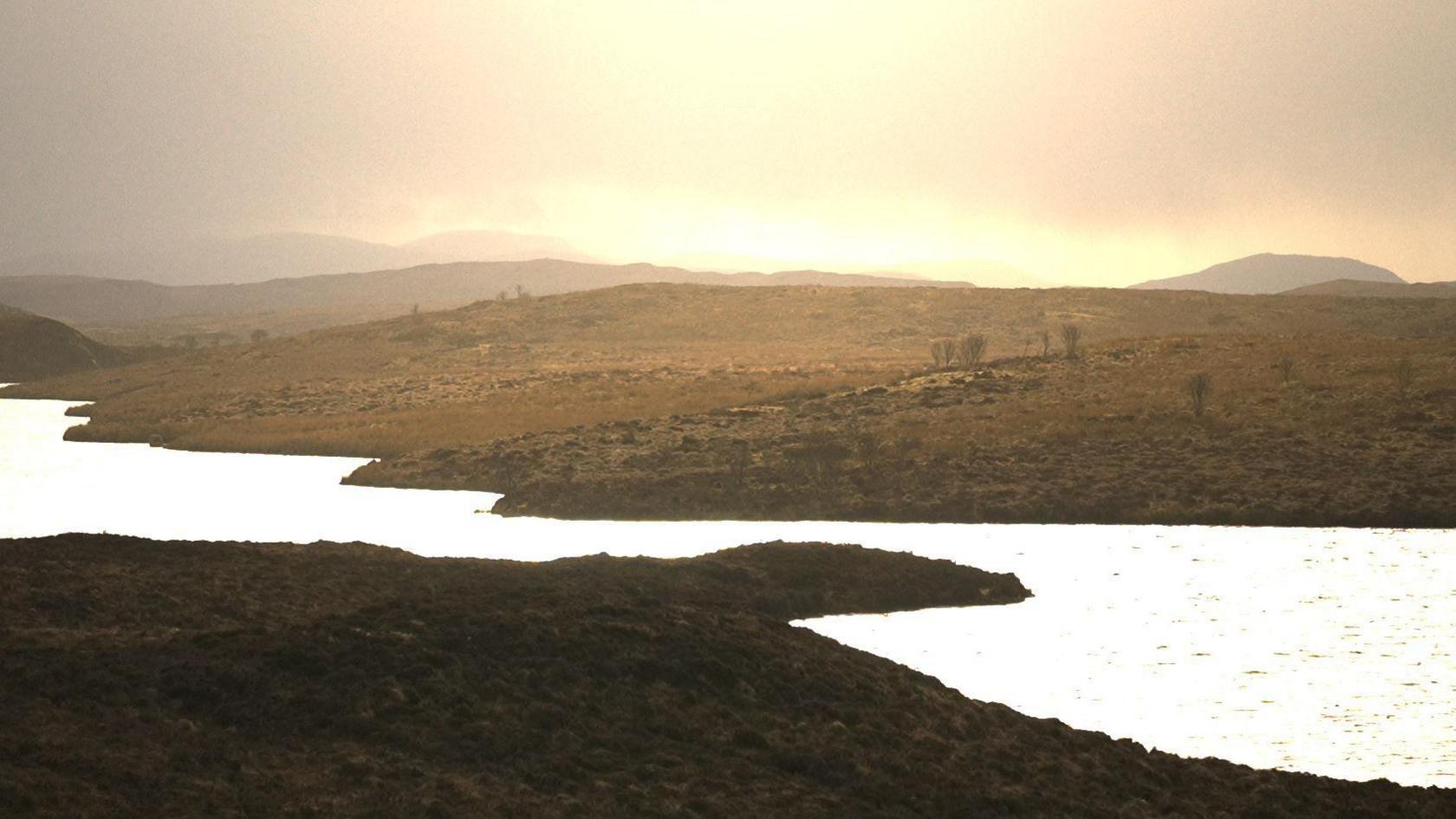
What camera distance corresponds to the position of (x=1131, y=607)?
2553 cm

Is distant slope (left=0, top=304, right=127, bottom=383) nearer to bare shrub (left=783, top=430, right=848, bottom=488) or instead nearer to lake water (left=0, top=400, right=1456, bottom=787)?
lake water (left=0, top=400, right=1456, bottom=787)

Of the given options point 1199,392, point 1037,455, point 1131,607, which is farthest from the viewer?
point 1199,392

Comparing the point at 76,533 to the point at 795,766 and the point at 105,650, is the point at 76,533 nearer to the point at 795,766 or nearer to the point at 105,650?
the point at 105,650

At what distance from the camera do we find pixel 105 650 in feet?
46.6

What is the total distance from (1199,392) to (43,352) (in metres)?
112

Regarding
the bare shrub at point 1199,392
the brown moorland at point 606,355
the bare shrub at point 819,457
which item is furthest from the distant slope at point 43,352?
the bare shrub at point 1199,392

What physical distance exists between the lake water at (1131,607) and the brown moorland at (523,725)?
2.34m

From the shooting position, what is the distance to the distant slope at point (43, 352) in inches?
4983

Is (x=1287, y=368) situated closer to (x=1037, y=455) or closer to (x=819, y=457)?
(x=1037, y=455)

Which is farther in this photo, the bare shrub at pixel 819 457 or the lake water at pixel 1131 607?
the bare shrub at pixel 819 457

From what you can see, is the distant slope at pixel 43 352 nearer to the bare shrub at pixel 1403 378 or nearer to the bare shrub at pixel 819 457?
the bare shrub at pixel 819 457

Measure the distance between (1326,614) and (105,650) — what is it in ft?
62.0

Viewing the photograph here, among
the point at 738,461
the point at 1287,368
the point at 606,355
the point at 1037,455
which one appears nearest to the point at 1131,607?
the point at 1037,455

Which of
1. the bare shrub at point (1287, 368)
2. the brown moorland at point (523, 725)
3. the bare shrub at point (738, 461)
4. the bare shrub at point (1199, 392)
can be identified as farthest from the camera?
the bare shrub at point (1287, 368)
